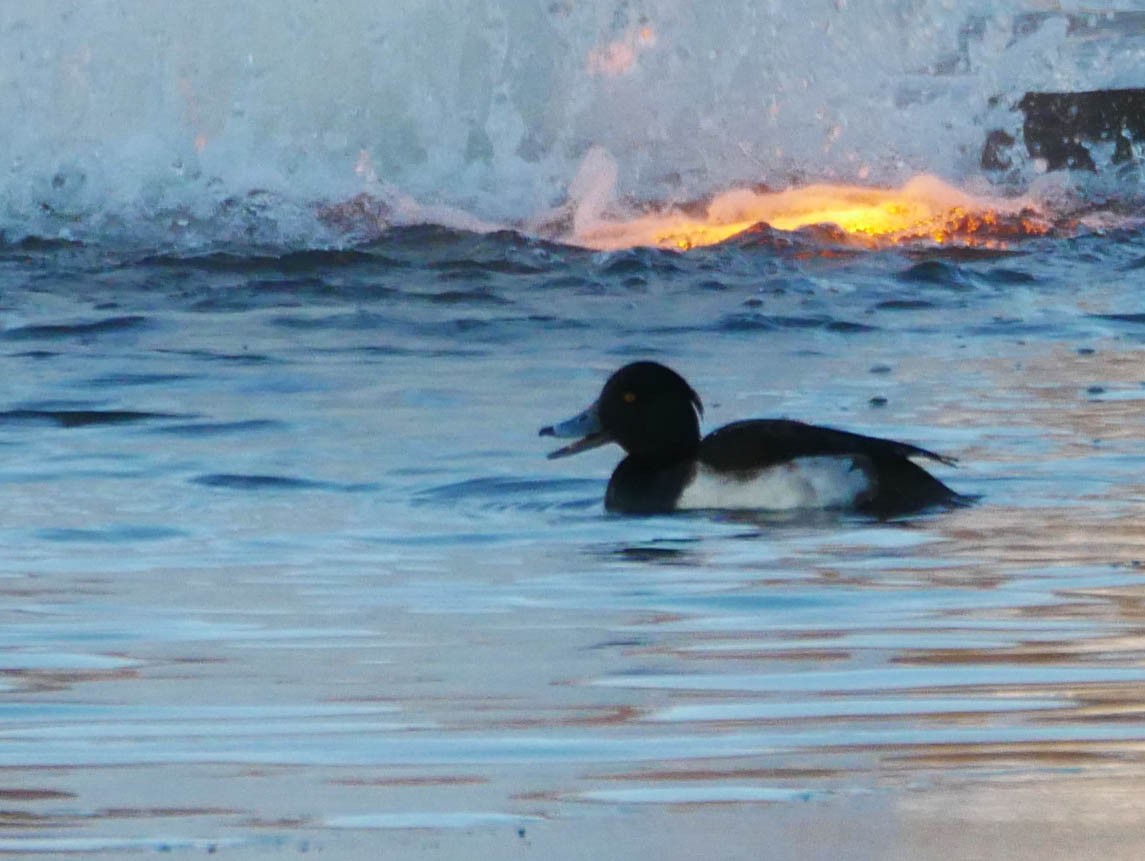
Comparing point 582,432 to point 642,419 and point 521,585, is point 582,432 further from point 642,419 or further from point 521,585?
point 521,585

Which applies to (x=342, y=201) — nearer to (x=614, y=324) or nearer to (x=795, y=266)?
(x=795, y=266)

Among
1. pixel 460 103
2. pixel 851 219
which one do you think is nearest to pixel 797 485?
pixel 851 219

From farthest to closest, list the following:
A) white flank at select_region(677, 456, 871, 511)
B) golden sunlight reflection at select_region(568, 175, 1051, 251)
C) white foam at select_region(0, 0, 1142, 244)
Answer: white foam at select_region(0, 0, 1142, 244)
golden sunlight reflection at select_region(568, 175, 1051, 251)
white flank at select_region(677, 456, 871, 511)

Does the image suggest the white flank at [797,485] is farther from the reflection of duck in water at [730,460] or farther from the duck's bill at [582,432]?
the duck's bill at [582,432]

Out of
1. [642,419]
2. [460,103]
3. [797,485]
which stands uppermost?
[460,103]

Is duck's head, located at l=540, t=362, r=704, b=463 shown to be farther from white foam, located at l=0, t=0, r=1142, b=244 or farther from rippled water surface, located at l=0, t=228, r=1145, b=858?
white foam, located at l=0, t=0, r=1142, b=244

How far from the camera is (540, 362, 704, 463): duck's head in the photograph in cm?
911

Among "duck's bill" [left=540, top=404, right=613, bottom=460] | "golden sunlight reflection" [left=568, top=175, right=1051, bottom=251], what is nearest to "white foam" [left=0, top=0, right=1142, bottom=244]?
"golden sunlight reflection" [left=568, top=175, right=1051, bottom=251]

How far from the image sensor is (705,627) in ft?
20.4

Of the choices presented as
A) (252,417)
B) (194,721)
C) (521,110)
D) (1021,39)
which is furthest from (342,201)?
(194,721)

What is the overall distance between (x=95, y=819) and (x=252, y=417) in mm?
6592

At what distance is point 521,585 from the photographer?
6.93 m

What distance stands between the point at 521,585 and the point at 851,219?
39.2 ft

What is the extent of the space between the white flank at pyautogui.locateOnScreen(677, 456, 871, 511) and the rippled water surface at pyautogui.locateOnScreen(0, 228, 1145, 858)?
0.15m
